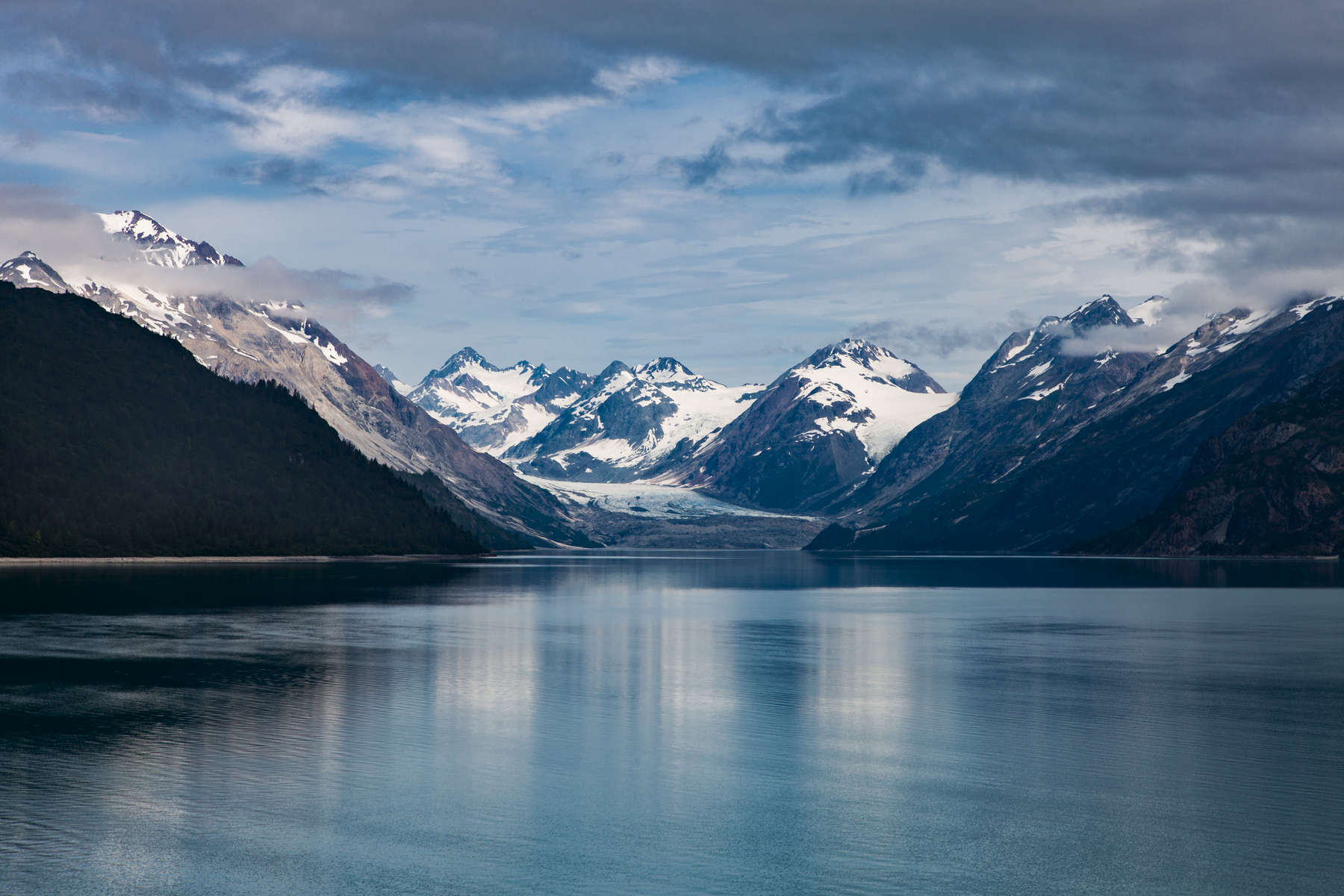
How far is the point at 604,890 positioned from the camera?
3759 centimetres

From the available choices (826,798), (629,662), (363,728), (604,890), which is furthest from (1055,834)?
(629,662)

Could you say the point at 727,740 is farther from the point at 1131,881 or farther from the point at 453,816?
the point at 1131,881

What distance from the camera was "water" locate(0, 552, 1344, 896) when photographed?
130 feet

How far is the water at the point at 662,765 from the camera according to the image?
39.7 meters

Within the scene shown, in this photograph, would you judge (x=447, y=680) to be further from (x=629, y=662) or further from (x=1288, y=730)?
(x=1288, y=730)

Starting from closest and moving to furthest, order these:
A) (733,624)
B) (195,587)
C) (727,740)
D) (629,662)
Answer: (727,740)
(629,662)
(733,624)
(195,587)

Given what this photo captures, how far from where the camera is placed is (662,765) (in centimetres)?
5550

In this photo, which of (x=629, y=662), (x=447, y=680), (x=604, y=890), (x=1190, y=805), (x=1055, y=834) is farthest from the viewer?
(x=629, y=662)

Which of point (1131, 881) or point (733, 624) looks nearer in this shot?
point (1131, 881)

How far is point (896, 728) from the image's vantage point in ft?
213

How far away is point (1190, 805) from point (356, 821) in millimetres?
29932

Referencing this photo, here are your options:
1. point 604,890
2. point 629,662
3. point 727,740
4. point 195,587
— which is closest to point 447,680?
point 629,662

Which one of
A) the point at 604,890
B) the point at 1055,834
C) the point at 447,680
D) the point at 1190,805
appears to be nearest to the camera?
the point at 604,890

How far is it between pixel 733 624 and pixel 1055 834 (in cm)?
9051
